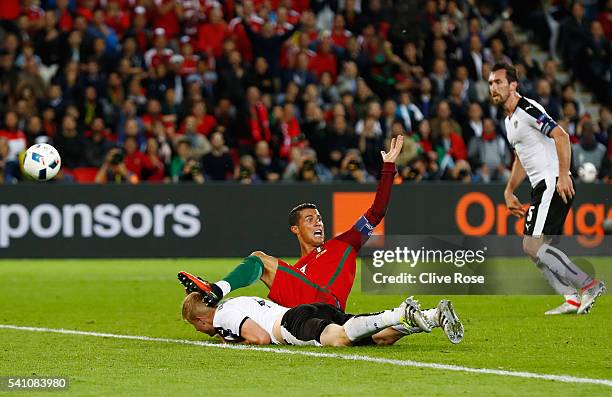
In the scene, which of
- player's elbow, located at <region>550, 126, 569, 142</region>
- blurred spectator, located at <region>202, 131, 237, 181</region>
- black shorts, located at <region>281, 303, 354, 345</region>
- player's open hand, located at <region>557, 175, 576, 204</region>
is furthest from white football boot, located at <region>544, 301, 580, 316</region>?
blurred spectator, located at <region>202, 131, 237, 181</region>

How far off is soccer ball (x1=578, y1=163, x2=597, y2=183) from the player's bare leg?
496 inches

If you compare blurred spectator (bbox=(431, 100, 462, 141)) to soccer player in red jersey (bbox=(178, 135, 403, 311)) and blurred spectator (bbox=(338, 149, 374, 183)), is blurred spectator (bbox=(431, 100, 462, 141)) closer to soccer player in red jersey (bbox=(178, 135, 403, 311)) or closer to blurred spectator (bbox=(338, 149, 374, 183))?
blurred spectator (bbox=(338, 149, 374, 183))

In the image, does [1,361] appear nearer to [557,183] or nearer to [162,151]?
[557,183]

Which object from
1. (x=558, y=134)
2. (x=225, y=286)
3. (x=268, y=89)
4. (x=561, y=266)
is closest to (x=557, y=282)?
(x=561, y=266)

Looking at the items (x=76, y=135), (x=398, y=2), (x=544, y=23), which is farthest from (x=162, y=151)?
(x=544, y=23)

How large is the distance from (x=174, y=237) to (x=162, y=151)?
1.75 meters

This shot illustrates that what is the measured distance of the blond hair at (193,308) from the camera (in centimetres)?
1009

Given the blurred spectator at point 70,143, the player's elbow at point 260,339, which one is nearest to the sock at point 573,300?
the player's elbow at point 260,339

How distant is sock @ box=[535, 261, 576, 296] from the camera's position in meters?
12.7

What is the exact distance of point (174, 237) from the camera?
2072 centimetres

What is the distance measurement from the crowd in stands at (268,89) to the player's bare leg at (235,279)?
11.3 metres

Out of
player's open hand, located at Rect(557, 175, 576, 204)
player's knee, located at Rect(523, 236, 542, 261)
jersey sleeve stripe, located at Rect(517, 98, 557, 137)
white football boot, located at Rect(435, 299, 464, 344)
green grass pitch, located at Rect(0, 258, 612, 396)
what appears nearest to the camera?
green grass pitch, located at Rect(0, 258, 612, 396)

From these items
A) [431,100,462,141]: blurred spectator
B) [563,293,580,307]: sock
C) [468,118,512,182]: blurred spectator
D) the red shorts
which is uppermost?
[431,100,462,141]: blurred spectator

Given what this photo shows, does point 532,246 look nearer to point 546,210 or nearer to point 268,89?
point 546,210
